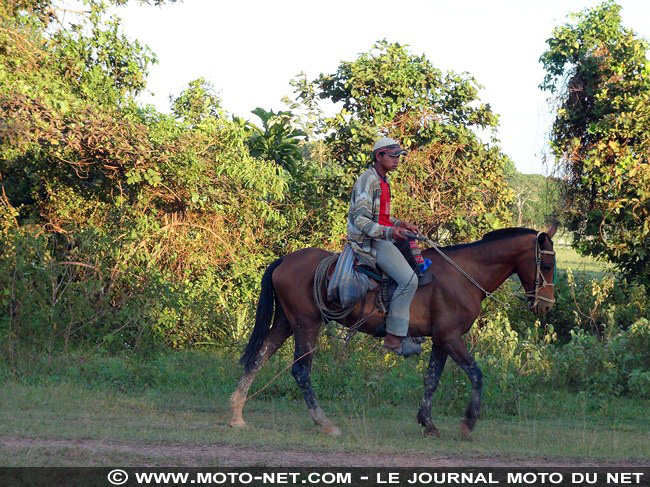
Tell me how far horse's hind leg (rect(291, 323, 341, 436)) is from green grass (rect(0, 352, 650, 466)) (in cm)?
18

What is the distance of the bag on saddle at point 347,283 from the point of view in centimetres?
763

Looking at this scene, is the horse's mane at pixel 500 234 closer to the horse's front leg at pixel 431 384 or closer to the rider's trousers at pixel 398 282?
the rider's trousers at pixel 398 282

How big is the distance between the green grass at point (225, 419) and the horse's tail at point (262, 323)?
61 centimetres

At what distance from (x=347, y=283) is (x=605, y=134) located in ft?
22.1

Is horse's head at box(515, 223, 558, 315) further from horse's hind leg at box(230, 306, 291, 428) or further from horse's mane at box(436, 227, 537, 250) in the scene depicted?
horse's hind leg at box(230, 306, 291, 428)

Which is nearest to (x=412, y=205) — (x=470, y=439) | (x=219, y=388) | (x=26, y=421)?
(x=219, y=388)

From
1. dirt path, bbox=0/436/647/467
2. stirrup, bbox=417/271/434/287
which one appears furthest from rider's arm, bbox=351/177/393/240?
dirt path, bbox=0/436/647/467

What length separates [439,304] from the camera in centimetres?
777

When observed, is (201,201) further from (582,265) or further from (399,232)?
(582,265)

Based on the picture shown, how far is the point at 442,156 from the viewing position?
13305 mm

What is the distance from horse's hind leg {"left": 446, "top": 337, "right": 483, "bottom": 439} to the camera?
7.48 m

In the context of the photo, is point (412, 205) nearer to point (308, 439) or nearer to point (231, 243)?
point (231, 243)

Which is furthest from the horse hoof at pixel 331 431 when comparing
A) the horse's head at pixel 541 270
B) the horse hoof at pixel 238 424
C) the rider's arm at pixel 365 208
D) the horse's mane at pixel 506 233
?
the horse's mane at pixel 506 233

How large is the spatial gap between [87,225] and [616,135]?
8.31 meters
